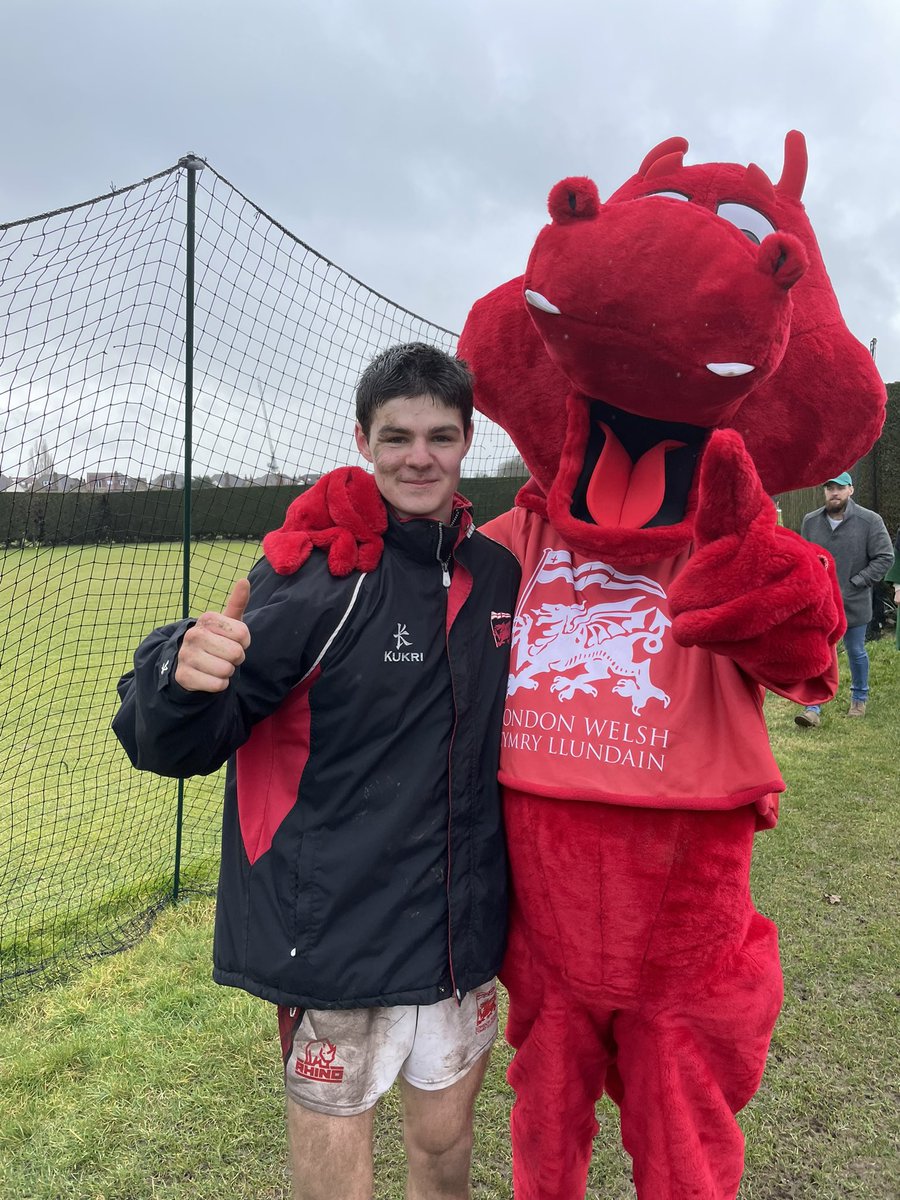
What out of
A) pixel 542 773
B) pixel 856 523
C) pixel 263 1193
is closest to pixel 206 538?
pixel 856 523

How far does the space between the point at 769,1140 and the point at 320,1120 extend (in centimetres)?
144

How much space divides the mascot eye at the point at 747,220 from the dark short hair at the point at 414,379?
56 centimetres

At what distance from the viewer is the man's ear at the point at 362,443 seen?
167 centimetres

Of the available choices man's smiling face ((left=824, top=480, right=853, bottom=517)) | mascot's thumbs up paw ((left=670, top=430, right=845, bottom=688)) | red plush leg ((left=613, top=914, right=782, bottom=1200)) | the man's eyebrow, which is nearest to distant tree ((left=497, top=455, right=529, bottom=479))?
the man's eyebrow

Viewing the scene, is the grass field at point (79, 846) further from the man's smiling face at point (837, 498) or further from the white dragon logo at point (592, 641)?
the man's smiling face at point (837, 498)

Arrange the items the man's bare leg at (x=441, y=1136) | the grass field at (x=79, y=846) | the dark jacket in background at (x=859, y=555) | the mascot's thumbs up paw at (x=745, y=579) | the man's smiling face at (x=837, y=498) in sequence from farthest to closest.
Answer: the dark jacket in background at (x=859, y=555)
the man's smiling face at (x=837, y=498)
the grass field at (x=79, y=846)
the man's bare leg at (x=441, y=1136)
the mascot's thumbs up paw at (x=745, y=579)

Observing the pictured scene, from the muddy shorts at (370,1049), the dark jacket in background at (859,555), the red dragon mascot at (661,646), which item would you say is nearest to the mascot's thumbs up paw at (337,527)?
the red dragon mascot at (661,646)

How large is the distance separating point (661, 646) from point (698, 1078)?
755 millimetres

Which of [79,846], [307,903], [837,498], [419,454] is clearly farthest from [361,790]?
[837,498]

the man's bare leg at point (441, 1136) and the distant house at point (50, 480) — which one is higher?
the distant house at point (50, 480)

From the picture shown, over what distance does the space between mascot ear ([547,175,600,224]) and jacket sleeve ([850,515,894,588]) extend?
5.53m

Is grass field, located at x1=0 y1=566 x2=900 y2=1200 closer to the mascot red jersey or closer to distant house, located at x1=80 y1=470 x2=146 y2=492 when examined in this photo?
the mascot red jersey

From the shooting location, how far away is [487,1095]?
2.43 m

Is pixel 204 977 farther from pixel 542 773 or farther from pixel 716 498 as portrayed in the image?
pixel 716 498
